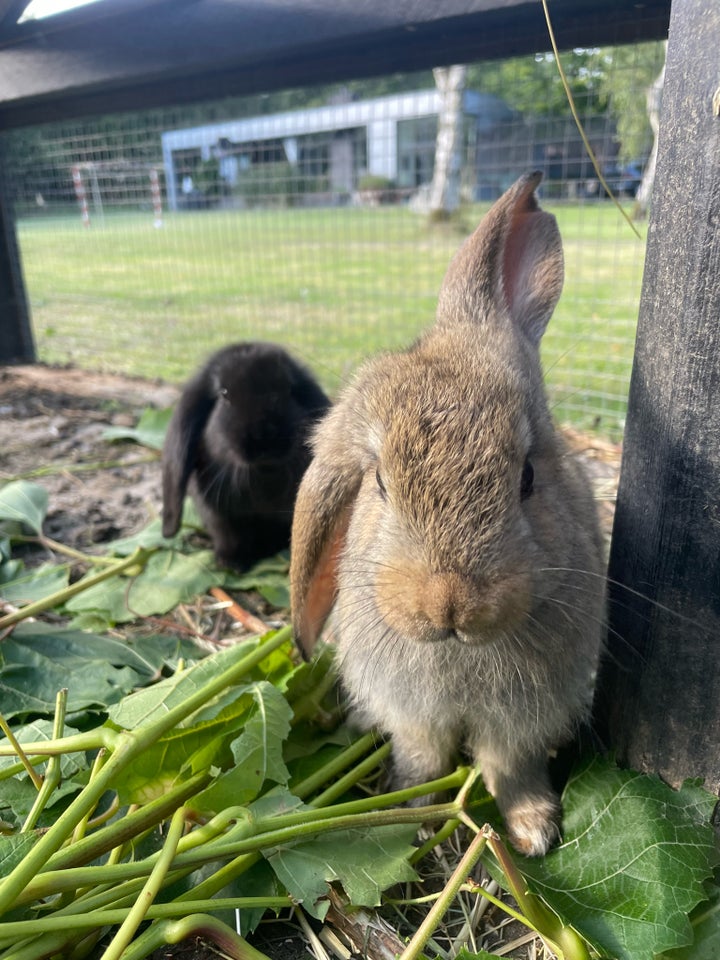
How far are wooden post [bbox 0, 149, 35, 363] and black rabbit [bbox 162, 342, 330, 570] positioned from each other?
376 cm

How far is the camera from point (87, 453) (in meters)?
4.29

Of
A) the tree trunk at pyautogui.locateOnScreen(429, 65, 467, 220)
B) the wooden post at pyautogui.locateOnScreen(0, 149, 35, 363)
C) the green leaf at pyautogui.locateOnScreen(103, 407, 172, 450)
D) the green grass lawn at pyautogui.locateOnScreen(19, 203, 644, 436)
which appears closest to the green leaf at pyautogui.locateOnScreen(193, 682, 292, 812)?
the green leaf at pyautogui.locateOnScreen(103, 407, 172, 450)

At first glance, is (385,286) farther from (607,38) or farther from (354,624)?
(354,624)

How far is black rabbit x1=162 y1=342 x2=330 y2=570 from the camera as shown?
2789mm

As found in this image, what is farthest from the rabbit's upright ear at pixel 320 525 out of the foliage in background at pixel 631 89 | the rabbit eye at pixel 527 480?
the foliage in background at pixel 631 89

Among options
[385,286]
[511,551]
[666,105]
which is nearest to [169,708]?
[511,551]

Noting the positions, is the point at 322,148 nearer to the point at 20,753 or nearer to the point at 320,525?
the point at 320,525

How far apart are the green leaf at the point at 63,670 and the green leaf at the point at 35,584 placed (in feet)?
0.97

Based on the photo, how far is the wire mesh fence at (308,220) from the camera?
462cm

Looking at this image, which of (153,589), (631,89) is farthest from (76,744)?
(631,89)

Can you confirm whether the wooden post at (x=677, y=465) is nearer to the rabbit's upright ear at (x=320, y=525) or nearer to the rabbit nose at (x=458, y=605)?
the rabbit nose at (x=458, y=605)

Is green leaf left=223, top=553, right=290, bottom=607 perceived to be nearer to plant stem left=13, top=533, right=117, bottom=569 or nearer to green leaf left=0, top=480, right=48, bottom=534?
plant stem left=13, top=533, right=117, bottom=569

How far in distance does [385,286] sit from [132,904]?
17.6ft

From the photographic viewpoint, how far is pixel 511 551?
1.32 meters
